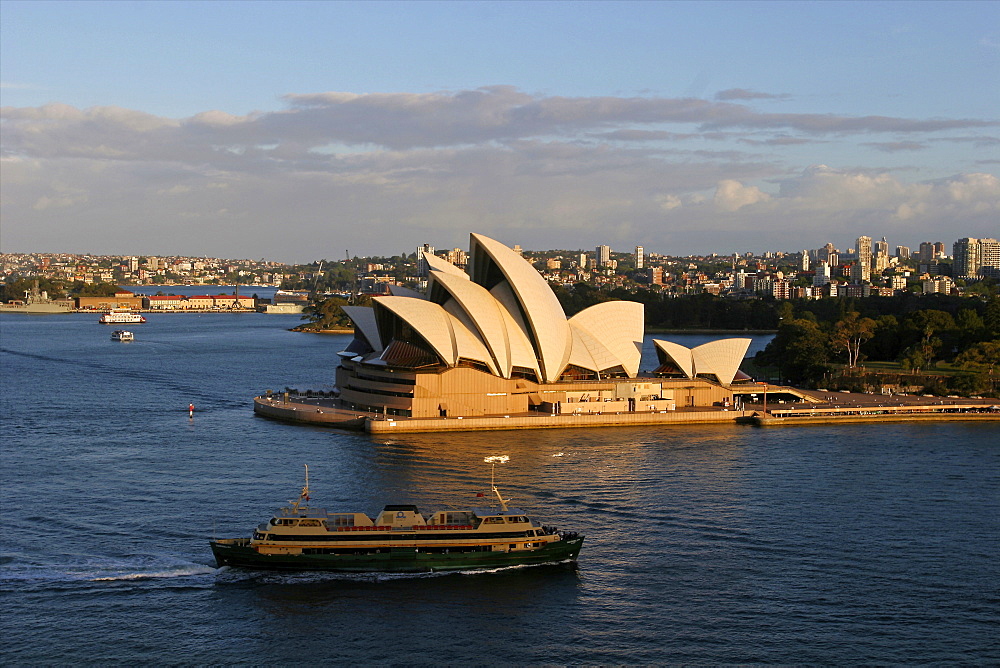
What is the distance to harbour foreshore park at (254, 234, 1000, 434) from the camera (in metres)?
43.9

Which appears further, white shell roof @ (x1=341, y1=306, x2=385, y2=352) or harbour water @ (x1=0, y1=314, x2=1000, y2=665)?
white shell roof @ (x1=341, y1=306, x2=385, y2=352)

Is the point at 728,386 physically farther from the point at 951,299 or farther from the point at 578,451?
the point at 951,299

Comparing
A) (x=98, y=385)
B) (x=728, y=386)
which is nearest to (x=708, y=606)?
(x=728, y=386)

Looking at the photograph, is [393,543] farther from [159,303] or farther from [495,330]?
[159,303]

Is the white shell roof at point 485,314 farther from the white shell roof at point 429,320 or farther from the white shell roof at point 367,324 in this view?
the white shell roof at point 367,324

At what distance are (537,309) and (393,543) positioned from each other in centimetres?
2317

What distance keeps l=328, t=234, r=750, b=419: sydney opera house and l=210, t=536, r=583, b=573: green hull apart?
1930 cm

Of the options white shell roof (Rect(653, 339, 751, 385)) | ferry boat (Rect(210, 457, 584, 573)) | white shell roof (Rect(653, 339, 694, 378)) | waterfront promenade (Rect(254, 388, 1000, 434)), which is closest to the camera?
ferry boat (Rect(210, 457, 584, 573))

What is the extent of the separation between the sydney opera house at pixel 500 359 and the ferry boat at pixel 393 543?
1893cm

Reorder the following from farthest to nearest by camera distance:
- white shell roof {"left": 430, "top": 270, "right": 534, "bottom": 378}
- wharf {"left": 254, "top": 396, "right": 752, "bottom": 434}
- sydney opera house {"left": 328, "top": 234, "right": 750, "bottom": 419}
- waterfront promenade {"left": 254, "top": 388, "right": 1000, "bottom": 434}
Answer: white shell roof {"left": 430, "top": 270, "right": 534, "bottom": 378} < sydney opera house {"left": 328, "top": 234, "right": 750, "bottom": 419} < waterfront promenade {"left": 254, "top": 388, "right": 1000, "bottom": 434} < wharf {"left": 254, "top": 396, "right": 752, "bottom": 434}

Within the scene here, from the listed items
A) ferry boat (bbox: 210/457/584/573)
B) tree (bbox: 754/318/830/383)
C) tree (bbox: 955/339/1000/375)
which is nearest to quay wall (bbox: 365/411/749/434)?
tree (bbox: 754/318/830/383)

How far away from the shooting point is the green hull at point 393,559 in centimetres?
2331

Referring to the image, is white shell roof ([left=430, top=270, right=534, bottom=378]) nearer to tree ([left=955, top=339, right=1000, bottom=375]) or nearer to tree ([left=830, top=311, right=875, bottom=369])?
tree ([left=830, top=311, right=875, bottom=369])

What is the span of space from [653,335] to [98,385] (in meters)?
62.6
